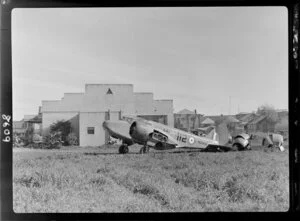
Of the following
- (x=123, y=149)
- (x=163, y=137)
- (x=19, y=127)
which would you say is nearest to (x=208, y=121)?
(x=163, y=137)

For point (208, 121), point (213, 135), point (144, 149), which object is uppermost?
point (208, 121)

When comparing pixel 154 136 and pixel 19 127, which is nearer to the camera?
pixel 19 127

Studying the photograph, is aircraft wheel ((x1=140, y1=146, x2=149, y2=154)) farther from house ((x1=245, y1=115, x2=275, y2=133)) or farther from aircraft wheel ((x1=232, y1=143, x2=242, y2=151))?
house ((x1=245, y1=115, x2=275, y2=133))

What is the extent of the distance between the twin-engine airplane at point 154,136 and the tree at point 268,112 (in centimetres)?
35

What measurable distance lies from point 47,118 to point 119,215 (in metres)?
0.86

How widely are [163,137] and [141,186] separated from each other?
Result: 392 mm

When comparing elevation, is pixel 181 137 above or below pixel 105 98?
below

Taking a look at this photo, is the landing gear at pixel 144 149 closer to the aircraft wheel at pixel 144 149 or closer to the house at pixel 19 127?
the aircraft wheel at pixel 144 149

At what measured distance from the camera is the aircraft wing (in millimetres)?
2646

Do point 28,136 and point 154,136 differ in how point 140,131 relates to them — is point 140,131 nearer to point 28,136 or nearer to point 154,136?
point 154,136

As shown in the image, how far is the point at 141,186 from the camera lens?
8.43 feet

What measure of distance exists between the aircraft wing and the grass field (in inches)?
7.2

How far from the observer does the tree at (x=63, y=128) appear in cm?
257

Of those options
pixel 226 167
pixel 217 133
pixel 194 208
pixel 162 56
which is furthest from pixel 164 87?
pixel 194 208
